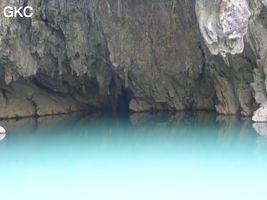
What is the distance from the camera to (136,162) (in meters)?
7.26

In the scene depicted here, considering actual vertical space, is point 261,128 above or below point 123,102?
above

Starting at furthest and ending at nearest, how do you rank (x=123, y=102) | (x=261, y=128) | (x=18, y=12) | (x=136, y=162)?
1. (x=123, y=102)
2. (x=18, y=12)
3. (x=261, y=128)
4. (x=136, y=162)

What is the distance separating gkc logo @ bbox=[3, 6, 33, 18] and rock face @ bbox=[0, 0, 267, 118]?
13 centimetres

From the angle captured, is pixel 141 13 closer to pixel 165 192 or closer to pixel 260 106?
pixel 260 106

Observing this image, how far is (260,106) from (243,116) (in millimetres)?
1479

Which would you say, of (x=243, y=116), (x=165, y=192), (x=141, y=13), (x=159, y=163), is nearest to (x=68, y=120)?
(x=141, y=13)

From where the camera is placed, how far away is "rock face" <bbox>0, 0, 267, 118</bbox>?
12.4 metres

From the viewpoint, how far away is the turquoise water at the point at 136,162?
5.43 metres

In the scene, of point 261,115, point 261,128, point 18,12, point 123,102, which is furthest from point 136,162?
point 123,102

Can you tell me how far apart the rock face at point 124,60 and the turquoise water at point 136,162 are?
1.96 meters

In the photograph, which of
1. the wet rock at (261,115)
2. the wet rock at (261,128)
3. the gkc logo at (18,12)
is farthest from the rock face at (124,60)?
the wet rock at (261,128)

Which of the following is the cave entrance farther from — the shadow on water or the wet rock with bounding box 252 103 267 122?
the wet rock with bounding box 252 103 267 122

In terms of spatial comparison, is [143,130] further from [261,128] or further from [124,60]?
[124,60]

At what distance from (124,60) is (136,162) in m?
8.03
